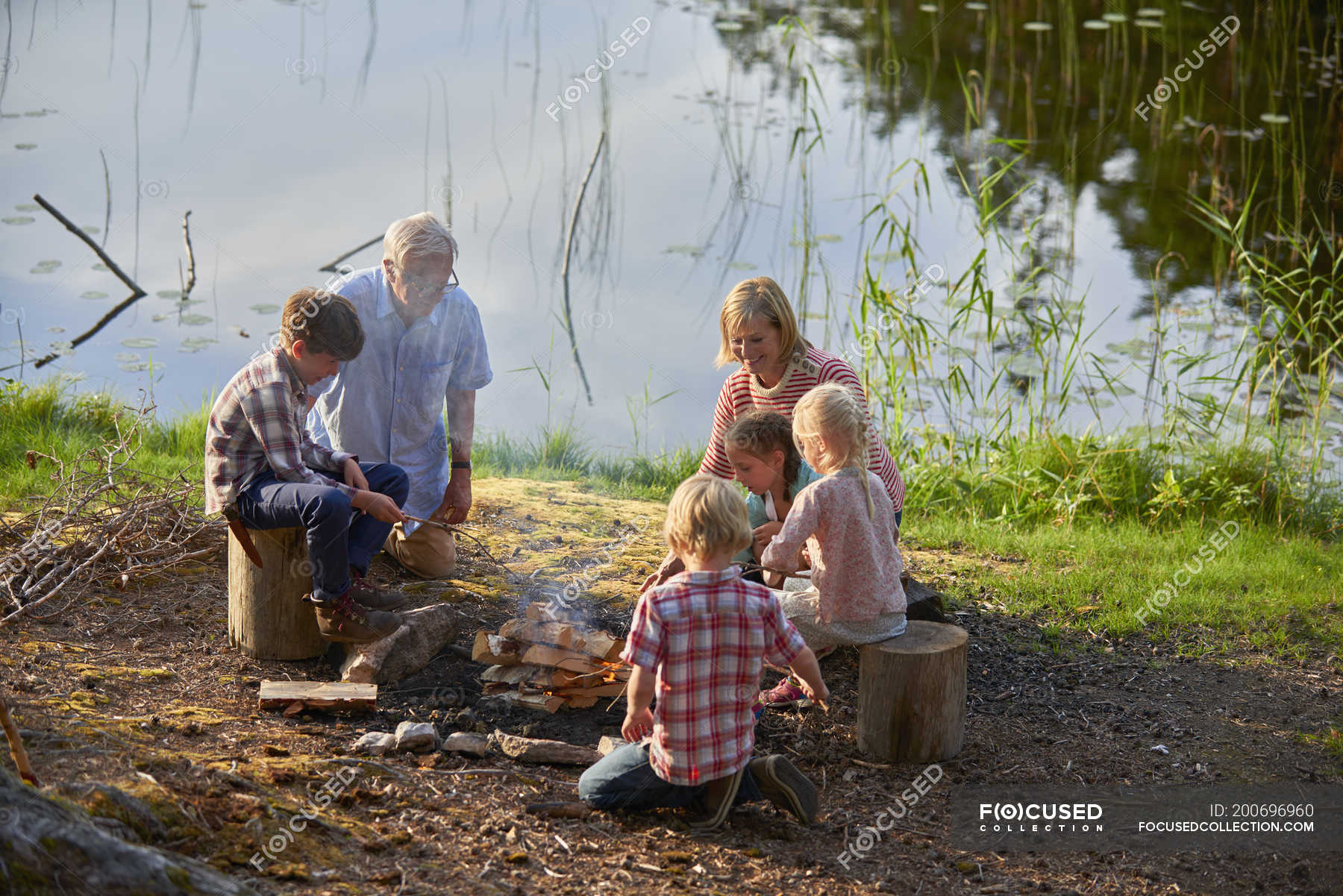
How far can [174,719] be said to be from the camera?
331 centimetres

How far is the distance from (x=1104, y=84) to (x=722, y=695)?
33.7 ft

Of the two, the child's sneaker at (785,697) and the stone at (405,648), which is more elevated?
the stone at (405,648)

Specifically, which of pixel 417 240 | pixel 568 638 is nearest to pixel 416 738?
pixel 568 638

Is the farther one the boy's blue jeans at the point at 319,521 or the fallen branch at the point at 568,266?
the fallen branch at the point at 568,266

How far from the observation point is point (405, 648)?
3887 mm

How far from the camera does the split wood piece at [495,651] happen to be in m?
3.85

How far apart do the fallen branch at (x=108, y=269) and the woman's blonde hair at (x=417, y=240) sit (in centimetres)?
424

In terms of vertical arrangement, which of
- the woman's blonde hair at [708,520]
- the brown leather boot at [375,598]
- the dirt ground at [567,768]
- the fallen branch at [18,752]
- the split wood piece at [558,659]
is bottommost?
the dirt ground at [567,768]

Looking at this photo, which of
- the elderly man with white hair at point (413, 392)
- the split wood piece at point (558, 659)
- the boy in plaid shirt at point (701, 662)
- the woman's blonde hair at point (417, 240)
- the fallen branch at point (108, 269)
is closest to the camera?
the boy in plaid shirt at point (701, 662)

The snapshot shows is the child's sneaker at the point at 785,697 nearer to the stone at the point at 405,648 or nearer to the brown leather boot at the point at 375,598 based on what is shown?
the stone at the point at 405,648

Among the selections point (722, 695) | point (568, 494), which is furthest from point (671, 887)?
point (568, 494)

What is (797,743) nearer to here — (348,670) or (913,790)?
(913,790)

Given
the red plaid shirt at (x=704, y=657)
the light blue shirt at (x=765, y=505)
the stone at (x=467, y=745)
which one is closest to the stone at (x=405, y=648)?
the stone at (x=467, y=745)

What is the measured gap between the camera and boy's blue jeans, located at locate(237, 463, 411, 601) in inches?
142
